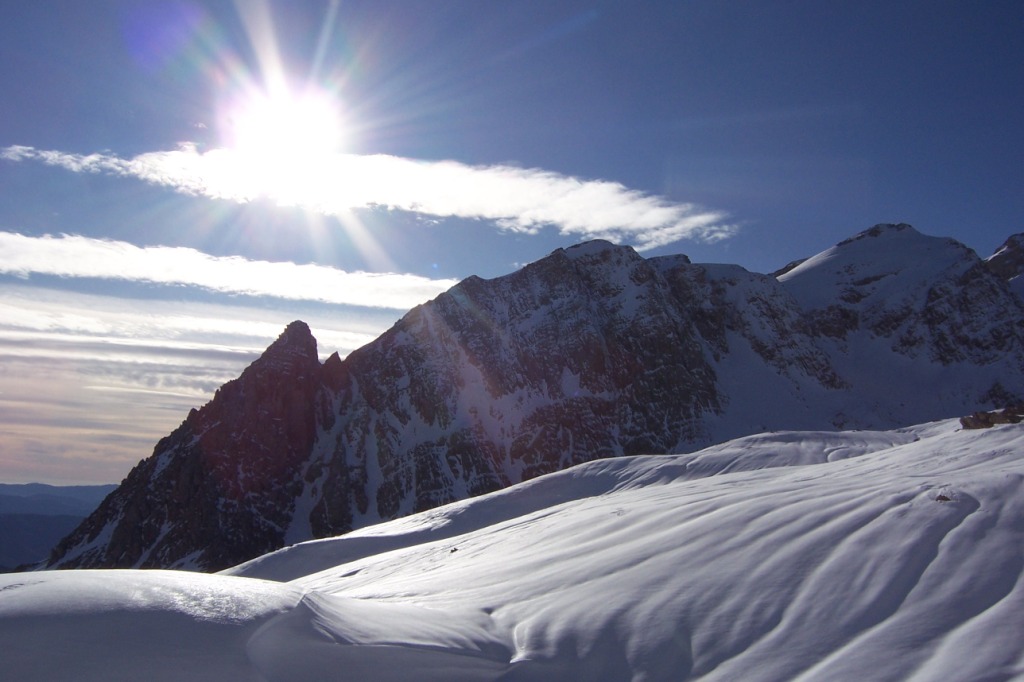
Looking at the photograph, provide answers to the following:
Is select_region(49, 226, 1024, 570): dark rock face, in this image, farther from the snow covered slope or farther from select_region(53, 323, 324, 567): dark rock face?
the snow covered slope

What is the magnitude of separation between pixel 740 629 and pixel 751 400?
94.3 m

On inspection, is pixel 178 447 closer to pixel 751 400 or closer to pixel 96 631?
pixel 751 400

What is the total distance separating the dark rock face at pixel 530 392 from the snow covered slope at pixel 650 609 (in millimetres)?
74012

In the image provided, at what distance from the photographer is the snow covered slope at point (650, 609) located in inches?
235

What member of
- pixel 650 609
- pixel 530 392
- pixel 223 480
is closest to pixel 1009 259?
pixel 530 392

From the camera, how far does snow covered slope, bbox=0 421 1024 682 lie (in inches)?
235

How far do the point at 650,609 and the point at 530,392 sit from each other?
278ft

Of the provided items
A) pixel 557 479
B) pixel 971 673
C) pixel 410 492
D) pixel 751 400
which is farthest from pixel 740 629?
pixel 751 400

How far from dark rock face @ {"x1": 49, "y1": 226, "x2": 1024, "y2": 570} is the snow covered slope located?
74.0m

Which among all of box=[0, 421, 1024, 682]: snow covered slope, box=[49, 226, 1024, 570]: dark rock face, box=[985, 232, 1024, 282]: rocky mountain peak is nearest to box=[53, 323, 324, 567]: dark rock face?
box=[49, 226, 1024, 570]: dark rock face

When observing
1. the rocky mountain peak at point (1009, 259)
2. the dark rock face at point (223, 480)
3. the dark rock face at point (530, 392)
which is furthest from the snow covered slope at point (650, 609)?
the rocky mountain peak at point (1009, 259)

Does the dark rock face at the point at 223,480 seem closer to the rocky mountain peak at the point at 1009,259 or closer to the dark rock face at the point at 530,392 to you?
the dark rock face at the point at 530,392

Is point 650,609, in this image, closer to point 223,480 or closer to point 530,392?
point 530,392

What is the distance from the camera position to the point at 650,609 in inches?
320
